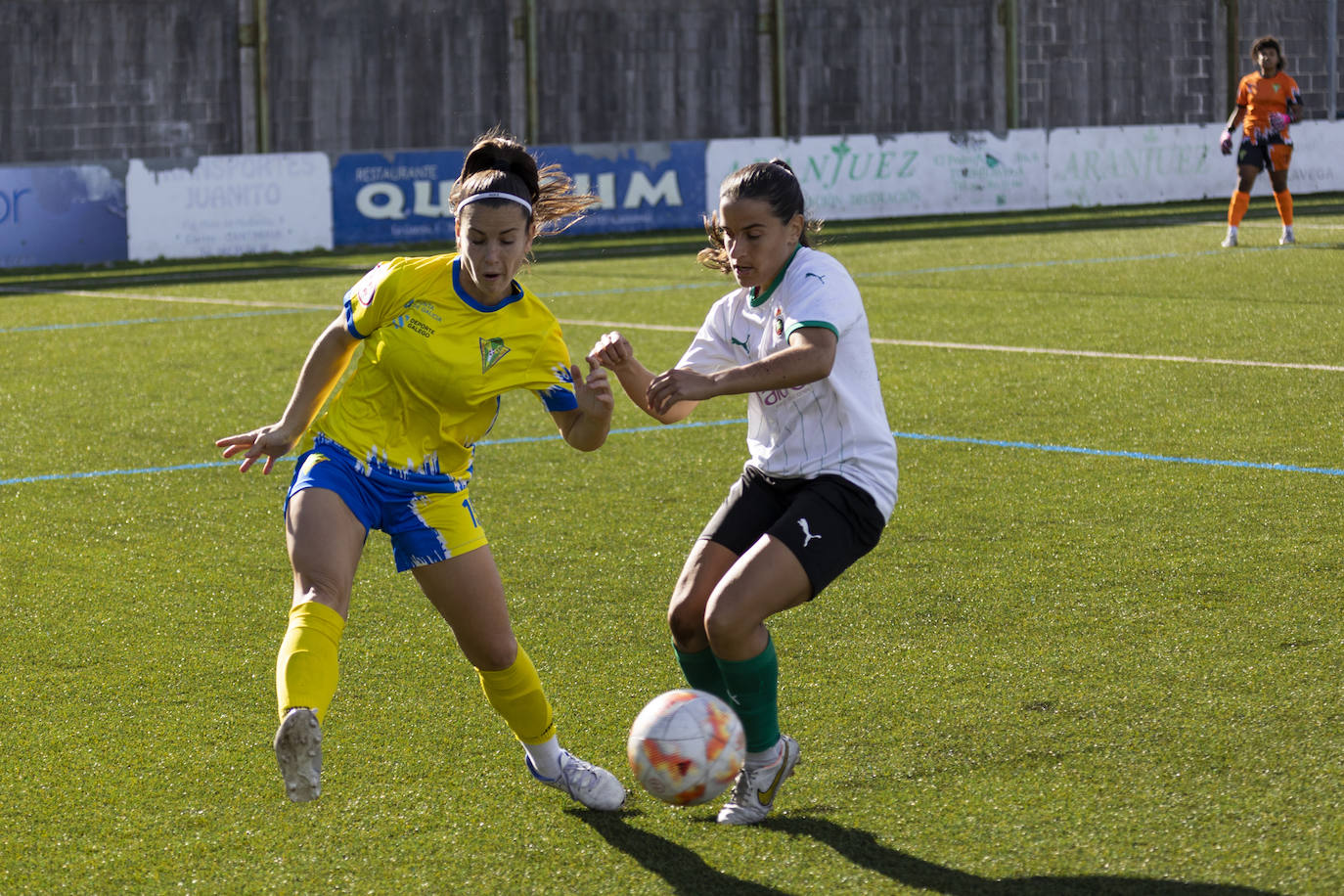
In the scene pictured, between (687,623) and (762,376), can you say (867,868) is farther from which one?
(762,376)

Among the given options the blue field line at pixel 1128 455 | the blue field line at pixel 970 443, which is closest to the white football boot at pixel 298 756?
the blue field line at pixel 970 443

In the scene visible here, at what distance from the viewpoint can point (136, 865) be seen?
12.2 feet

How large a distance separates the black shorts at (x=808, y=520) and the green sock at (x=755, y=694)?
0.70ft

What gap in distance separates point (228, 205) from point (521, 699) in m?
19.0

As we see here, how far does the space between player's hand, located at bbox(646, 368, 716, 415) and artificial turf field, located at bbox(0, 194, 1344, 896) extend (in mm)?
973

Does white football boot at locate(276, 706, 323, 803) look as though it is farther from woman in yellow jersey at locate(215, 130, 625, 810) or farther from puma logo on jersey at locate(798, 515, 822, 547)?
puma logo on jersey at locate(798, 515, 822, 547)

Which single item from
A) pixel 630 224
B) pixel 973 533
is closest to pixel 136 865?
pixel 973 533

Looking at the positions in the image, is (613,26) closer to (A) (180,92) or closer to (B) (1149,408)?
(A) (180,92)

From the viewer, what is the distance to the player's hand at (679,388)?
4.02 metres

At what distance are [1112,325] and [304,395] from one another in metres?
9.77

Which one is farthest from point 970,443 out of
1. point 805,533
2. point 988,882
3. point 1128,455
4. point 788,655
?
point 988,882

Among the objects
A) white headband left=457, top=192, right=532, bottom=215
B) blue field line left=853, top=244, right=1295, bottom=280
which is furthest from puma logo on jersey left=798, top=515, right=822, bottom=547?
blue field line left=853, top=244, right=1295, bottom=280

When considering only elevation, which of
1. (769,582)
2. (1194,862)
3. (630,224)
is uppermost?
(630,224)

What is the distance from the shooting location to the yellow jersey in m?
4.11
